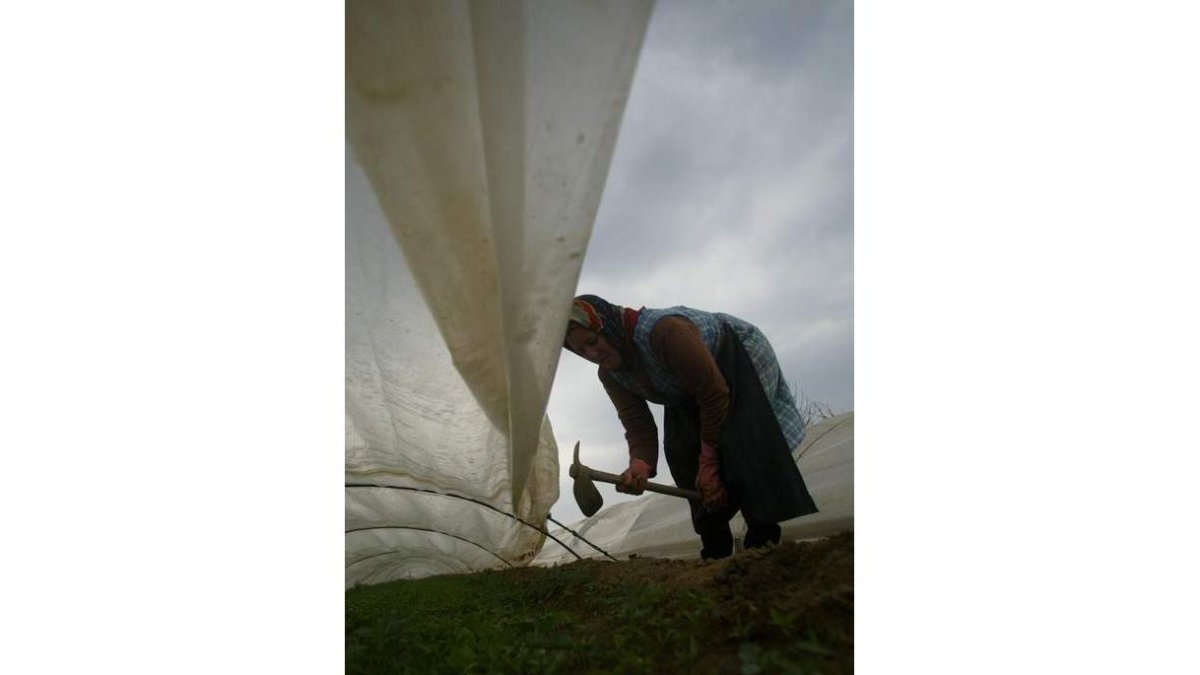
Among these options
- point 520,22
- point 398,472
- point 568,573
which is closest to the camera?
point 520,22

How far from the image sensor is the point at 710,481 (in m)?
1.94

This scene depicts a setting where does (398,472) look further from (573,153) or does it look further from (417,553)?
(573,153)

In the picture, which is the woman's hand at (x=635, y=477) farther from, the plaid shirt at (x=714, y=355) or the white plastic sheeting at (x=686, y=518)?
the plaid shirt at (x=714, y=355)

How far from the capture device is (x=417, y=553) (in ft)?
6.94

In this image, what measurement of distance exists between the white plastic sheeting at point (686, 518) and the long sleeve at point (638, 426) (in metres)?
0.11

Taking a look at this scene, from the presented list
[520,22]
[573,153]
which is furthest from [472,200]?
[520,22]

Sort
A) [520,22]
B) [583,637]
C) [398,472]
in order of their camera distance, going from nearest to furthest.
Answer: [583,637] < [520,22] < [398,472]

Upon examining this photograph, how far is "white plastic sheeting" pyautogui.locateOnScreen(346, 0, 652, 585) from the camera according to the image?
1757mm

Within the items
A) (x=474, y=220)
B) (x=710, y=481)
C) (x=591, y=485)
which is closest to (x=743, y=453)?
(x=710, y=481)

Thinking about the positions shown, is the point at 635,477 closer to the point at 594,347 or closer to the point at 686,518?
the point at 686,518

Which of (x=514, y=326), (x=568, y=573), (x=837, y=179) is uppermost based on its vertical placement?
(x=837, y=179)

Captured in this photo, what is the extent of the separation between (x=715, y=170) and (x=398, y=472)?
1123mm

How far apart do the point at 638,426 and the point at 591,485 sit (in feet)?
0.62

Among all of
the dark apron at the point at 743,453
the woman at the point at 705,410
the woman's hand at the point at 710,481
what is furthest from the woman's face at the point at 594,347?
the woman's hand at the point at 710,481
